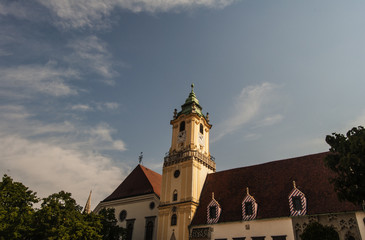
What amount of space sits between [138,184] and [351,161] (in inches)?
1171

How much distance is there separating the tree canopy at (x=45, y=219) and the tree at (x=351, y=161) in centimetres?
Answer: 1916

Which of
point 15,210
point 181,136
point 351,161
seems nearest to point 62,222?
point 15,210

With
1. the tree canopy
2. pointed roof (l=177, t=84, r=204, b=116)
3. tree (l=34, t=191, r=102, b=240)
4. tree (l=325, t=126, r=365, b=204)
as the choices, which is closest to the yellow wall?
pointed roof (l=177, t=84, r=204, b=116)

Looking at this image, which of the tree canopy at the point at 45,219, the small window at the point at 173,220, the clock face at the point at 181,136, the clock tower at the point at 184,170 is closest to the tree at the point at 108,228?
the tree canopy at the point at 45,219

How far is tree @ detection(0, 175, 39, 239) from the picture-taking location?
22281 millimetres

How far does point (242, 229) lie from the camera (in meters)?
26.2

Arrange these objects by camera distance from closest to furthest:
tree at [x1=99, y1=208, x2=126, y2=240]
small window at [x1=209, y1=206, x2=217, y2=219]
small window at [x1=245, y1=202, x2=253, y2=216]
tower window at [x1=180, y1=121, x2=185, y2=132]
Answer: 1. tree at [x1=99, y1=208, x2=126, y2=240]
2. small window at [x1=245, y1=202, x2=253, y2=216]
3. small window at [x1=209, y1=206, x2=217, y2=219]
4. tower window at [x1=180, y1=121, x2=185, y2=132]

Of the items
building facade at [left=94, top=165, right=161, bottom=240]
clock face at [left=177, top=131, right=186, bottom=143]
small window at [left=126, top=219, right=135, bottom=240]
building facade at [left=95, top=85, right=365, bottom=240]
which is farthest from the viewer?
clock face at [left=177, top=131, right=186, bottom=143]

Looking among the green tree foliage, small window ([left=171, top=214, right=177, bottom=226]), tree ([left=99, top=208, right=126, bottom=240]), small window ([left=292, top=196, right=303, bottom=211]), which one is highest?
small window ([left=292, top=196, right=303, bottom=211])

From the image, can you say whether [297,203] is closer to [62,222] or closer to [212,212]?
[212,212]

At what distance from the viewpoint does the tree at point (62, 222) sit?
22.0 m

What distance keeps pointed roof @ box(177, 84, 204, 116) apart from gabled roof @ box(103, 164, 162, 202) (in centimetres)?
1009

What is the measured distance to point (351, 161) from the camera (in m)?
14.4

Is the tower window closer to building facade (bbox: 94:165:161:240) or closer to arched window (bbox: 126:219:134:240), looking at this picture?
building facade (bbox: 94:165:161:240)
